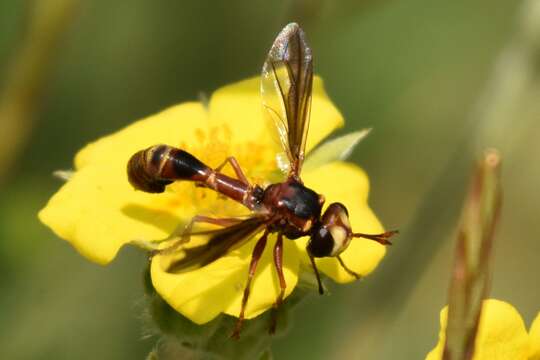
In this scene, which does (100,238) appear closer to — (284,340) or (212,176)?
(212,176)

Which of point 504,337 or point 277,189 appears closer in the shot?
point 504,337

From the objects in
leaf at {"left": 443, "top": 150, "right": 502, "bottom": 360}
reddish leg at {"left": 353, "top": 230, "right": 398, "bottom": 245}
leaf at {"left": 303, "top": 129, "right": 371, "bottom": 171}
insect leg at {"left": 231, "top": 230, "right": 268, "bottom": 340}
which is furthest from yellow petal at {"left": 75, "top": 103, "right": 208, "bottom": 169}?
leaf at {"left": 443, "top": 150, "right": 502, "bottom": 360}

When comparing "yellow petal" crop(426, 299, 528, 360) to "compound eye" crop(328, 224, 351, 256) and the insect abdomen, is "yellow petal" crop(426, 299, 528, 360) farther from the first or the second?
the insect abdomen

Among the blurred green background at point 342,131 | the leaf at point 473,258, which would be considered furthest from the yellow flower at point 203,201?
the leaf at point 473,258

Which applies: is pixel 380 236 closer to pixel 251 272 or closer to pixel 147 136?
Answer: pixel 251 272

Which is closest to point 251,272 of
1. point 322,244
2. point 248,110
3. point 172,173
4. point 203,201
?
point 322,244

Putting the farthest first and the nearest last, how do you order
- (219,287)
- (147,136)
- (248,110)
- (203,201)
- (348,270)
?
(248,110) → (147,136) → (203,201) → (348,270) → (219,287)
